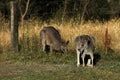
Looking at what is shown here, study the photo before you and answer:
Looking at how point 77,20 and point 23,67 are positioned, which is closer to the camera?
point 23,67

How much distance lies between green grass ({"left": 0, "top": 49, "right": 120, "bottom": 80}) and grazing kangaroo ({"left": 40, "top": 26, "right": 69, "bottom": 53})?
0.27 m

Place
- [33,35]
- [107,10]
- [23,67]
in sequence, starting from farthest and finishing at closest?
1. [107,10]
2. [33,35]
3. [23,67]

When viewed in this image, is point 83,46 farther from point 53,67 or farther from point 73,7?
point 73,7

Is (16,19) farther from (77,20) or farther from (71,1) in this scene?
(71,1)

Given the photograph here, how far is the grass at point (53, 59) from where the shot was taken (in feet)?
38.5

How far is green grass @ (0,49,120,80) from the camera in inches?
453

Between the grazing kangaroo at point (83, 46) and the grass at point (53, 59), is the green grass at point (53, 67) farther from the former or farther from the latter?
the grazing kangaroo at point (83, 46)

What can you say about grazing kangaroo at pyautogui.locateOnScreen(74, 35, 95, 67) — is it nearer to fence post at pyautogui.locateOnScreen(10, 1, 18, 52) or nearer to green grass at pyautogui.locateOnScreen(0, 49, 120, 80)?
green grass at pyautogui.locateOnScreen(0, 49, 120, 80)

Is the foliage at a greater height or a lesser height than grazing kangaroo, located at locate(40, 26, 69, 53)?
greater

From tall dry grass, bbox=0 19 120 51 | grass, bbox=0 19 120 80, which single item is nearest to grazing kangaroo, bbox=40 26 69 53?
grass, bbox=0 19 120 80

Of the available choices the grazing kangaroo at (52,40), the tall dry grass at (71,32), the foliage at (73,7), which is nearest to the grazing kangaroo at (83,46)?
the grazing kangaroo at (52,40)

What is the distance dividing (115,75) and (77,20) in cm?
776

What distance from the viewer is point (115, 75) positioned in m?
11.9

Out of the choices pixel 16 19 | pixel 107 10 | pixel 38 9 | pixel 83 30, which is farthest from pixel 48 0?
pixel 16 19
